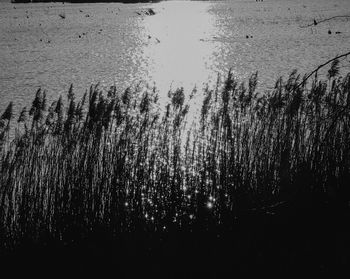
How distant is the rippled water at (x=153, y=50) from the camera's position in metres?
9.66

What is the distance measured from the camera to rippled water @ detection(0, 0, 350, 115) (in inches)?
380

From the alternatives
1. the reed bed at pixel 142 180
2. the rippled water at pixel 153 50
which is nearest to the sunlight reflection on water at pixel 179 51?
the rippled water at pixel 153 50

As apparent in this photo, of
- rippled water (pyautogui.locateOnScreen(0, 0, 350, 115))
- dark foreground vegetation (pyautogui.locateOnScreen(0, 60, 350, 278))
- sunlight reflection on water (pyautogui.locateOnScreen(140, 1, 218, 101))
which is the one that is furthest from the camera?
sunlight reflection on water (pyautogui.locateOnScreen(140, 1, 218, 101))

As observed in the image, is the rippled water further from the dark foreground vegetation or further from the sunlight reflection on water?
the dark foreground vegetation

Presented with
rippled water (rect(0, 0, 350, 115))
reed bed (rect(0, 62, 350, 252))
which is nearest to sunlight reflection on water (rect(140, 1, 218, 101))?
rippled water (rect(0, 0, 350, 115))

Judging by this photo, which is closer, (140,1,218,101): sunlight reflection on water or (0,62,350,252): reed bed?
(0,62,350,252): reed bed

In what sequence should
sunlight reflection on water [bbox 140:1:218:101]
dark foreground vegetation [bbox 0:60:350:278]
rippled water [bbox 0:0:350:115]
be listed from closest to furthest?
dark foreground vegetation [bbox 0:60:350:278] < rippled water [bbox 0:0:350:115] < sunlight reflection on water [bbox 140:1:218:101]

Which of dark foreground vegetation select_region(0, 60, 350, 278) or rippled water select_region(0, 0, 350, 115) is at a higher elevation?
rippled water select_region(0, 0, 350, 115)

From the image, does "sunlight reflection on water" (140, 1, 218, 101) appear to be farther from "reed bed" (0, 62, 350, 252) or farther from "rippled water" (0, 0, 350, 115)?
"reed bed" (0, 62, 350, 252)

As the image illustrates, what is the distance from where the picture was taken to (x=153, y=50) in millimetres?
13844

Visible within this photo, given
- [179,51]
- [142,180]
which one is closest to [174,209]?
[142,180]

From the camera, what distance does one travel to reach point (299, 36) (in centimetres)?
1529

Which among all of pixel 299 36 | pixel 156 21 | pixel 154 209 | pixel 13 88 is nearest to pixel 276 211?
pixel 154 209

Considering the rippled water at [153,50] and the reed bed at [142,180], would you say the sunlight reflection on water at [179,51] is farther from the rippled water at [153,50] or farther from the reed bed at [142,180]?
the reed bed at [142,180]
